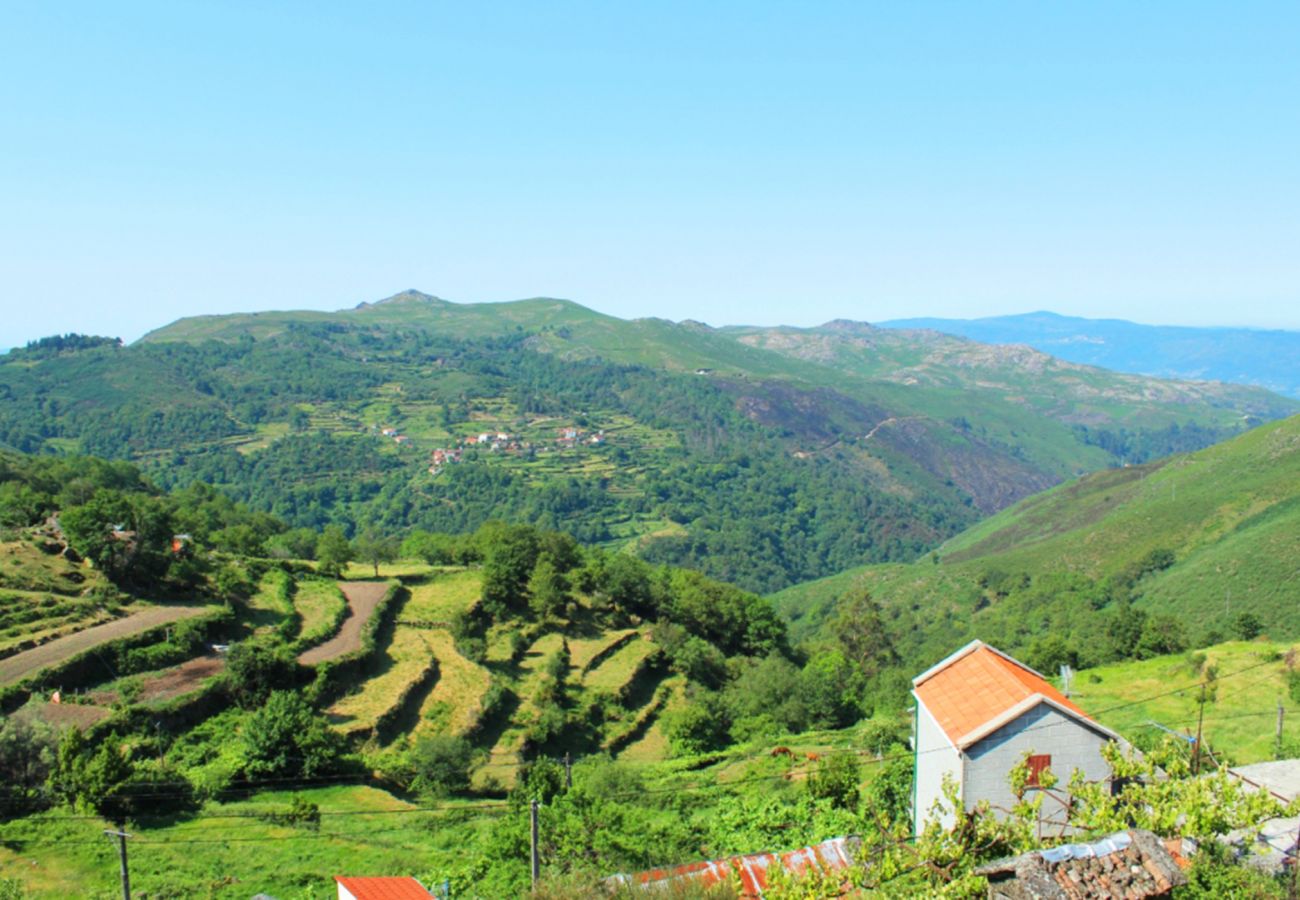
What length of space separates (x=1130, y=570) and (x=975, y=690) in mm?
73883

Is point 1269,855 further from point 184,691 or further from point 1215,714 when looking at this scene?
point 184,691

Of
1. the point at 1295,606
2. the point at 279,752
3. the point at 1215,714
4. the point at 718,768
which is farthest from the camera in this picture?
the point at 1295,606

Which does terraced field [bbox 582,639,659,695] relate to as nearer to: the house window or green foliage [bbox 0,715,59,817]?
green foliage [bbox 0,715,59,817]

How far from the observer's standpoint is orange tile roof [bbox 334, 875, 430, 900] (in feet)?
57.1


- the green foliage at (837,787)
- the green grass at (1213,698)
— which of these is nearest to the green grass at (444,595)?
the green foliage at (837,787)

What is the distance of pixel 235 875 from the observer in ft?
76.0

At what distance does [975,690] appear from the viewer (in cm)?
2261

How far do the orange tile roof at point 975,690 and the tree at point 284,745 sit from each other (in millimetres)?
20247

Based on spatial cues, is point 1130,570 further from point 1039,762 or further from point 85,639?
point 85,639

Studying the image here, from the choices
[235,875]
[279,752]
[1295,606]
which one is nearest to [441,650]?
[279,752]

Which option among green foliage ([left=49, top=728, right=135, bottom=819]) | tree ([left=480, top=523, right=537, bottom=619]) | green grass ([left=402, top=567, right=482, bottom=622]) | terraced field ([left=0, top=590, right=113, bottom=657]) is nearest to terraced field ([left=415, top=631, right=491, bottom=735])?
green grass ([left=402, top=567, right=482, bottom=622])

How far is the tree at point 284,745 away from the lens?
30.7m

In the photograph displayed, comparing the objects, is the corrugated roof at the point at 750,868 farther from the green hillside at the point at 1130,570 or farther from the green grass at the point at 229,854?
the green hillside at the point at 1130,570

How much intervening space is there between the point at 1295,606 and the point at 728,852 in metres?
56.4
